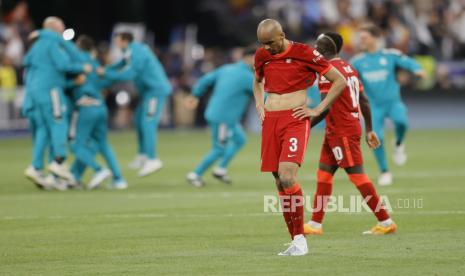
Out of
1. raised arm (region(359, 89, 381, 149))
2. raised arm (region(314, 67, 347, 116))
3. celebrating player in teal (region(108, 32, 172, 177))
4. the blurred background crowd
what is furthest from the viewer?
the blurred background crowd

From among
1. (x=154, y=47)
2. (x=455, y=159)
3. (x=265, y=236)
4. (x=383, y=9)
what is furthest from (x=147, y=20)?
(x=265, y=236)

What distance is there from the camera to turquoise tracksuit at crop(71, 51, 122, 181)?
18.5 metres

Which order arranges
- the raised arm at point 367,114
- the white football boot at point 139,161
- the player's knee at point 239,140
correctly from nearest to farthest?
the raised arm at point 367,114 < the player's knee at point 239,140 < the white football boot at point 139,161

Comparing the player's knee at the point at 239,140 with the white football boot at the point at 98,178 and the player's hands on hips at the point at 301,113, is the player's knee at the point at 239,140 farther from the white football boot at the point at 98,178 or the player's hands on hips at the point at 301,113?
the player's hands on hips at the point at 301,113

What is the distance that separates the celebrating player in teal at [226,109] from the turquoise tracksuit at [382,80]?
1.86 meters

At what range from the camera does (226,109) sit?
19078 millimetres

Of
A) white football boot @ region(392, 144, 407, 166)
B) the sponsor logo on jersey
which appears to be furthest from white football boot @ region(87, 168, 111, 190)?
white football boot @ region(392, 144, 407, 166)

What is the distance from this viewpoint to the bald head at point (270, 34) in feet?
35.4

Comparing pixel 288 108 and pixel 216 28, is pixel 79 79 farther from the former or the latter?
pixel 216 28

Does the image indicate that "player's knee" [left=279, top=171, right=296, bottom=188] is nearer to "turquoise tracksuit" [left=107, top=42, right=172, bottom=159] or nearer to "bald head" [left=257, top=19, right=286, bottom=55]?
"bald head" [left=257, top=19, right=286, bottom=55]

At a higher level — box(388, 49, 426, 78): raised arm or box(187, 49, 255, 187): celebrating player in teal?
box(388, 49, 426, 78): raised arm

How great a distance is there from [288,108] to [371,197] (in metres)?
1.73

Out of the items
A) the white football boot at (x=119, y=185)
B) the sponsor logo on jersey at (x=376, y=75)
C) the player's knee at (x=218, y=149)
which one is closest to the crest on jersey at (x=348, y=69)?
the sponsor logo on jersey at (x=376, y=75)

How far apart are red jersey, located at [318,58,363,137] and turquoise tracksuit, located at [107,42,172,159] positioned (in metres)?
7.42
